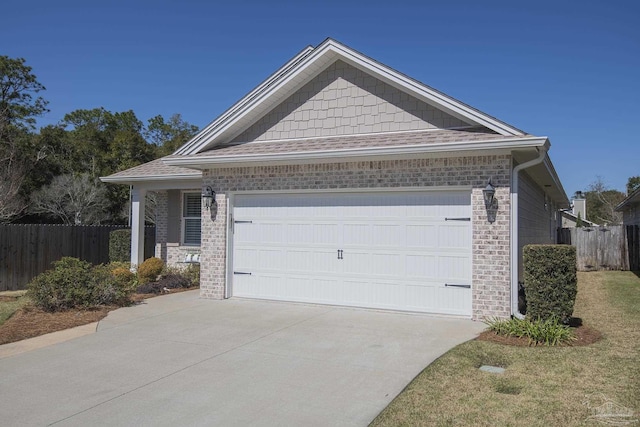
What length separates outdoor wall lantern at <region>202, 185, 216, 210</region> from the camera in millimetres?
11836

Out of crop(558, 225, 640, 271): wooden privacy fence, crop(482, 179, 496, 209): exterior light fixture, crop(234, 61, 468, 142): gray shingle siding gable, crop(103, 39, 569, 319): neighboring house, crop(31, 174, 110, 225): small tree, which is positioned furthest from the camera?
crop(31, 174, 110, 225): small tree

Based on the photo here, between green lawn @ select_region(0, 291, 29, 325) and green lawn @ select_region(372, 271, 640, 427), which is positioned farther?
green lawn @ select_region(0, 291, 29, 325)

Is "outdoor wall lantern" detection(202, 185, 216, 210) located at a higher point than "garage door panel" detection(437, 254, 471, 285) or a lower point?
higher

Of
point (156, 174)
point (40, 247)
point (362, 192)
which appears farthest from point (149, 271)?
point (362, 192)

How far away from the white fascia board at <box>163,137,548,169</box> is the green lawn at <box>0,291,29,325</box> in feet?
15.4

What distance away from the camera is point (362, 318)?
31.5ft

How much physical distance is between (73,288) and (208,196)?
3467mm

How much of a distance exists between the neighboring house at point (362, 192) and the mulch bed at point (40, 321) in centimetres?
267

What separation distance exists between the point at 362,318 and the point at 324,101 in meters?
4.88

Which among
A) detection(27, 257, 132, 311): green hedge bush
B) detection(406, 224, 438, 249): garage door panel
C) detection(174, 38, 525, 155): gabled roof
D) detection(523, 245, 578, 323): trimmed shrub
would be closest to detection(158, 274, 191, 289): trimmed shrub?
detection(27, 257, 132, 311): green hedge bush

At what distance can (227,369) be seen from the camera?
6488 mm

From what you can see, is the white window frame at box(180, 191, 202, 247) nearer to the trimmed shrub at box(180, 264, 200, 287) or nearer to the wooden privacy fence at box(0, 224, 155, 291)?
the trimmed shrub at box(180, 264, 200, 287)

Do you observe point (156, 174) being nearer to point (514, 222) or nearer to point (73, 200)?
point (514, 222)

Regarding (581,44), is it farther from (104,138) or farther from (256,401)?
(104,138)
